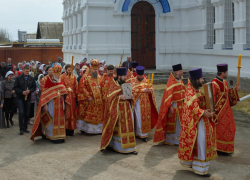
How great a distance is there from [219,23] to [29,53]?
18.7 metres

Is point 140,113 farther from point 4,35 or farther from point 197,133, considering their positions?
point 4,35

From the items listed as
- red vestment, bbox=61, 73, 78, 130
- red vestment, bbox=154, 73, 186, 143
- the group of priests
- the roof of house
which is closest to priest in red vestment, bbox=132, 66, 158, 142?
the group of priests

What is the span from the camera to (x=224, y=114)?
7.93 metres

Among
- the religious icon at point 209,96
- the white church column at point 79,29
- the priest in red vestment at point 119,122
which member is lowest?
the priest in red vestment at point 119,122

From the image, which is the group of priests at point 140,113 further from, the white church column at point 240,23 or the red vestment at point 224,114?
the white church column at point 240,23

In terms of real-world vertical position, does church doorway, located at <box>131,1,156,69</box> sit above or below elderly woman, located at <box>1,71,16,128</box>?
above

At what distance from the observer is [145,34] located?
20781mm

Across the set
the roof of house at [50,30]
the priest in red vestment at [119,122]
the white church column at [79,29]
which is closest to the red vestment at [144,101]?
the priest in red vestment at [119,122]

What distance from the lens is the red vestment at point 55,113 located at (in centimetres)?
941

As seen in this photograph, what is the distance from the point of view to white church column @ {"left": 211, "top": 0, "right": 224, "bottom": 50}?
17.6 m

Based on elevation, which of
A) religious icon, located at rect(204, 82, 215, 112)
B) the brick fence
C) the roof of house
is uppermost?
the roof of house

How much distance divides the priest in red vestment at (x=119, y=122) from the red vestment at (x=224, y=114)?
1705mm

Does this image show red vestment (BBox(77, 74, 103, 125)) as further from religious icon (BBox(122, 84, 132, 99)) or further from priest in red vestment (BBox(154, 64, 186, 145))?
religious icon (BBox(122, 84, 132, 99))

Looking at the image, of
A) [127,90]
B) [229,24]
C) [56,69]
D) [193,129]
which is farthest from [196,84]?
[229,24]
